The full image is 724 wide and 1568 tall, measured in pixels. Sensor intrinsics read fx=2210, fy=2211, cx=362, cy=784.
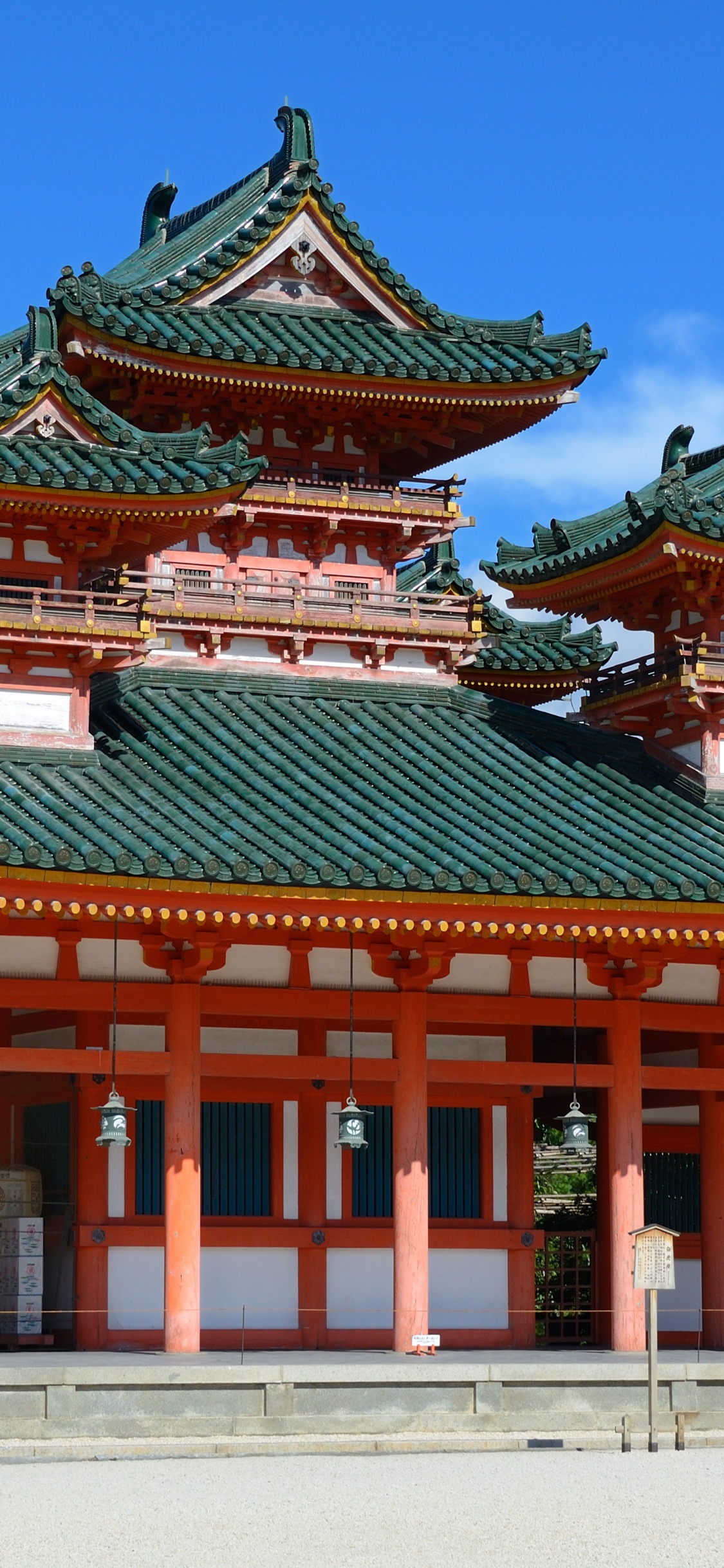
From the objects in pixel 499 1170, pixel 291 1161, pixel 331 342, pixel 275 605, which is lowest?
pixel 499 1170

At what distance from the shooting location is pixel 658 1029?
25.2m

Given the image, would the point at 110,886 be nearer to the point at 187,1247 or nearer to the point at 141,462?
the point at 187,1247

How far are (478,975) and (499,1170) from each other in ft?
7.78

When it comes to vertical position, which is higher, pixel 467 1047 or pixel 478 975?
pixel 478 975

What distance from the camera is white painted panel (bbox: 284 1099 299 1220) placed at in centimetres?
2441

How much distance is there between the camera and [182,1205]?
870 inches

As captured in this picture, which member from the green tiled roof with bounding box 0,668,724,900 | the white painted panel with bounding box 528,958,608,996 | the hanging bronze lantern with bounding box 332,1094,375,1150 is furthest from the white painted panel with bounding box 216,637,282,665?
the hanging bronze lantern with bounding box 332,1094,375,1150

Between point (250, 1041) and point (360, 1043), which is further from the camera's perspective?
point (360, 1043)

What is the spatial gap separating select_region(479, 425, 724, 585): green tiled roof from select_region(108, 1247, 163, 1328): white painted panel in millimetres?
10136

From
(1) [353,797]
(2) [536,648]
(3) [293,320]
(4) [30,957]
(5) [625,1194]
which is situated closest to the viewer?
(4) [30,957]

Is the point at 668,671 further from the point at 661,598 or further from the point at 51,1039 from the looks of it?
the point at 51,1039

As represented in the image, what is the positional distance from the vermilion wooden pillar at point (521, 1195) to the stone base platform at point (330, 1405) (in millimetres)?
3564

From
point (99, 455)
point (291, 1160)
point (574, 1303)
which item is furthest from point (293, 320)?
point (574, 1303)

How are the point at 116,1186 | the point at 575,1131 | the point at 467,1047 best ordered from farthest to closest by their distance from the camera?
the point at 467,1047 < the point at 116,1186 < the point at 575,1131
